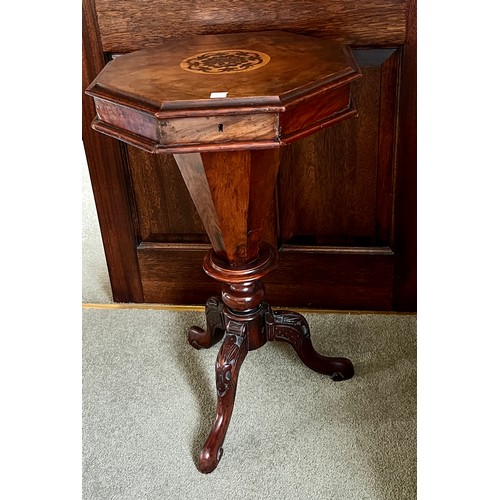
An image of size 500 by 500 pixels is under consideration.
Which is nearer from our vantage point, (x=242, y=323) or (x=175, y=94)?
(x=175, y=94)

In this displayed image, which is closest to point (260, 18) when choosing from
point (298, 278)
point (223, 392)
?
point (298, 278)

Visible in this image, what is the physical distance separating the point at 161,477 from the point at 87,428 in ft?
0.98

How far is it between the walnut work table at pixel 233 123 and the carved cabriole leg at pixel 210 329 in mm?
55

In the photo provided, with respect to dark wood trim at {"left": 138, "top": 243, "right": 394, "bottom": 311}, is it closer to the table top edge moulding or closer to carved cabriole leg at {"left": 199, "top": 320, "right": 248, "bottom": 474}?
carved cabriole leg at {"left": 199, "top": 320, "right": 248, "bottom": 474}

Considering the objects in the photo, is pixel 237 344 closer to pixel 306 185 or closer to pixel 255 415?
pixel 255 415

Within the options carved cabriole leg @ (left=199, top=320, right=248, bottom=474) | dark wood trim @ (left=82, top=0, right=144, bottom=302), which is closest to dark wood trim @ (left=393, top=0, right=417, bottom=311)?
carved cabriole leg @ (left=199, top=320, right=248, bottom=474)

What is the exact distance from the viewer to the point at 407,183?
210cm

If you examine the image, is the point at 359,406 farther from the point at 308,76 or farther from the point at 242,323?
the point at 308,76

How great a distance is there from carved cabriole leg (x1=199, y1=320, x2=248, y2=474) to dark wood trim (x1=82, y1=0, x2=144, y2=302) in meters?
0.64

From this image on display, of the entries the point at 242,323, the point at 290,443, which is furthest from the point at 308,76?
the point at 290,443

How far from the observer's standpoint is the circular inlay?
1.49 m

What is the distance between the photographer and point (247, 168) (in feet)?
4.95

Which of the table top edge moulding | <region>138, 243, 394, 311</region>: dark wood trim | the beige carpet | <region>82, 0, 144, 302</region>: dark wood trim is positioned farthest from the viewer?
<region>138, 243, 394, 311</region>: dark wood trim

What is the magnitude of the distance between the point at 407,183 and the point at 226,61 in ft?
2.63
